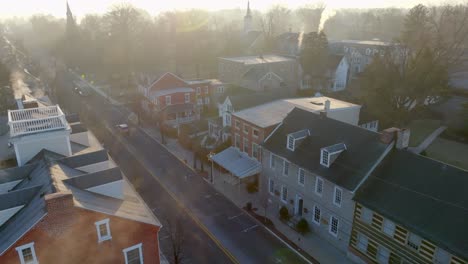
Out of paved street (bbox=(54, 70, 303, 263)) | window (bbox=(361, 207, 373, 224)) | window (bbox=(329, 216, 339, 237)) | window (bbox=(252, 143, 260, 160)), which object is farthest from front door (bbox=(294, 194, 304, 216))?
window (bbox=(252, 143, 260, 160))

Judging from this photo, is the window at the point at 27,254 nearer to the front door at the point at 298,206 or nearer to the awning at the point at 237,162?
the awning at the point at 237,162

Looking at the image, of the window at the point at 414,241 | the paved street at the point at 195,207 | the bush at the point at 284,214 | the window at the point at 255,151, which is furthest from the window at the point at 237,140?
the window at the point at 414,241

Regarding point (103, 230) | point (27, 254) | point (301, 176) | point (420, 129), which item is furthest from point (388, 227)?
point (420, 129)

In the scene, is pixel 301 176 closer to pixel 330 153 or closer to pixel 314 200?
pixel 314 200

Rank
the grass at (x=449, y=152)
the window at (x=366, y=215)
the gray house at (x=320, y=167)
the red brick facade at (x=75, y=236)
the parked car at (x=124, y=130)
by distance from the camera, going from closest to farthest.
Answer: the red brick facade at (x=75, y=236) < the window at (x=366, y=215) < the gray house at (x=320, y=167) < the grass at (x=449, y=152) < the parked car at (x=124, y=130)

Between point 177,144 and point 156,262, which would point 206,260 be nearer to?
point 156,262

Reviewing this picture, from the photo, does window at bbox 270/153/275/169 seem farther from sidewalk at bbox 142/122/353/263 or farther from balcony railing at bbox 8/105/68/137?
balcony railing at bbox 8/105/68/137

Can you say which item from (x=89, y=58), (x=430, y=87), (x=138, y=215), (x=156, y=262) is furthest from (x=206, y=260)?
(x=89, y=58)
